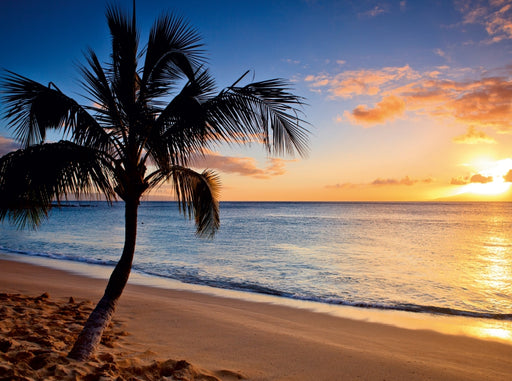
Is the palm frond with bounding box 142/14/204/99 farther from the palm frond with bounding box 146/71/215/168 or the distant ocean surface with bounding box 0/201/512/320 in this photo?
the distant ocean surface with bounding box 0/201/512/320

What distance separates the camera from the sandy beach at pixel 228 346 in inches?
150

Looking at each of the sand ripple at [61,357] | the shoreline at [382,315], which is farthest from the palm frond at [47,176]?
the shoreline at [382,315]

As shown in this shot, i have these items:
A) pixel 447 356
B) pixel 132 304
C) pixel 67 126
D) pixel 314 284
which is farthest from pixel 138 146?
pixel 314 284

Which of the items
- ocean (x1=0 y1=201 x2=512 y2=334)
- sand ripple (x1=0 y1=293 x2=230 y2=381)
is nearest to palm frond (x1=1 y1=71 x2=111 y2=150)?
sand ripple (x1=0 y1=293 x2=230 y2=381)

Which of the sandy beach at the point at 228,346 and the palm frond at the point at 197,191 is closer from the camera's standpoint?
the sandy beach at the point at 228,346

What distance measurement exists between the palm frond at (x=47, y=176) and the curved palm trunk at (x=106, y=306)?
475 mm

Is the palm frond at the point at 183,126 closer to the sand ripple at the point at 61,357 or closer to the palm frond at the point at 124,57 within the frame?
the palm frond at the point at 124,57

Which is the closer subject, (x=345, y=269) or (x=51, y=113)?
(x=51, y=113)

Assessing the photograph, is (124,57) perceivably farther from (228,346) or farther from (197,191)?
(228,346)

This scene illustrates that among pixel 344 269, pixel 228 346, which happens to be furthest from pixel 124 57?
pixel 344 269

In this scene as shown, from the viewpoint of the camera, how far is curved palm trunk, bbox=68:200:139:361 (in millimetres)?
3951

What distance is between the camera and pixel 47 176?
3818 millimetres

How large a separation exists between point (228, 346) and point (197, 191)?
8.64 feet

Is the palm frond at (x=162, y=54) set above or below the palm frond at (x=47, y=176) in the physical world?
above
